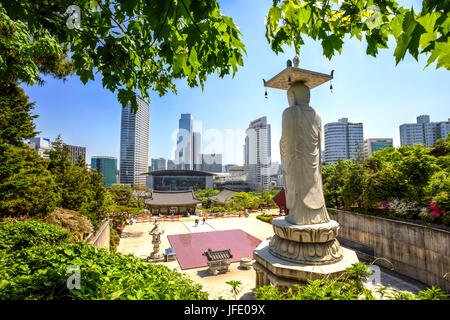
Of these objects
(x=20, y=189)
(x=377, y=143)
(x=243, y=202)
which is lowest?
(x=243, y=202)

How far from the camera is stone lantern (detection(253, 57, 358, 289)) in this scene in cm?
443

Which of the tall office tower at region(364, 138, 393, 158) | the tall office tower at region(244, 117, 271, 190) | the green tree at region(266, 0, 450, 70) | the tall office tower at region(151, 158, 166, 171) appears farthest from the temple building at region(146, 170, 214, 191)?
the tall office tower at region(151, 158, 166, 171)

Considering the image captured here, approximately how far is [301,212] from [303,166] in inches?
42.7

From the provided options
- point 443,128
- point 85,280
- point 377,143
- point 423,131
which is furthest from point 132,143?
point 443,128

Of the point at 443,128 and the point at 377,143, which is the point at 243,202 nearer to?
the point at 377,143

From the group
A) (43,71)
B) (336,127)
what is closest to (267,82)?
(43,71)

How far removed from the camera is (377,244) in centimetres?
882

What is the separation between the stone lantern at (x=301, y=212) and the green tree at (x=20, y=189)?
20.3ft

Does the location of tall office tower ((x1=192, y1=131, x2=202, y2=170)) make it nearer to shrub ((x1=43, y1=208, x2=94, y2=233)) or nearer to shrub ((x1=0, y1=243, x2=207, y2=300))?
shrub ((x1=43, y1=208, x2=94, y2=233))

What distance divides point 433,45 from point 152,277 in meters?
2.69

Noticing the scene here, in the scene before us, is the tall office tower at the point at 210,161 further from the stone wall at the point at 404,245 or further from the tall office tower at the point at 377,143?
the stone wall at the point at 404,245

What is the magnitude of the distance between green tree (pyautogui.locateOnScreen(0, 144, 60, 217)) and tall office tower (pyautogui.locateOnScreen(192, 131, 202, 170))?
11487cm

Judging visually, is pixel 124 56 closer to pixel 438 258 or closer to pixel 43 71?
pixel 43 71

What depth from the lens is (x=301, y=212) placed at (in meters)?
5.09
